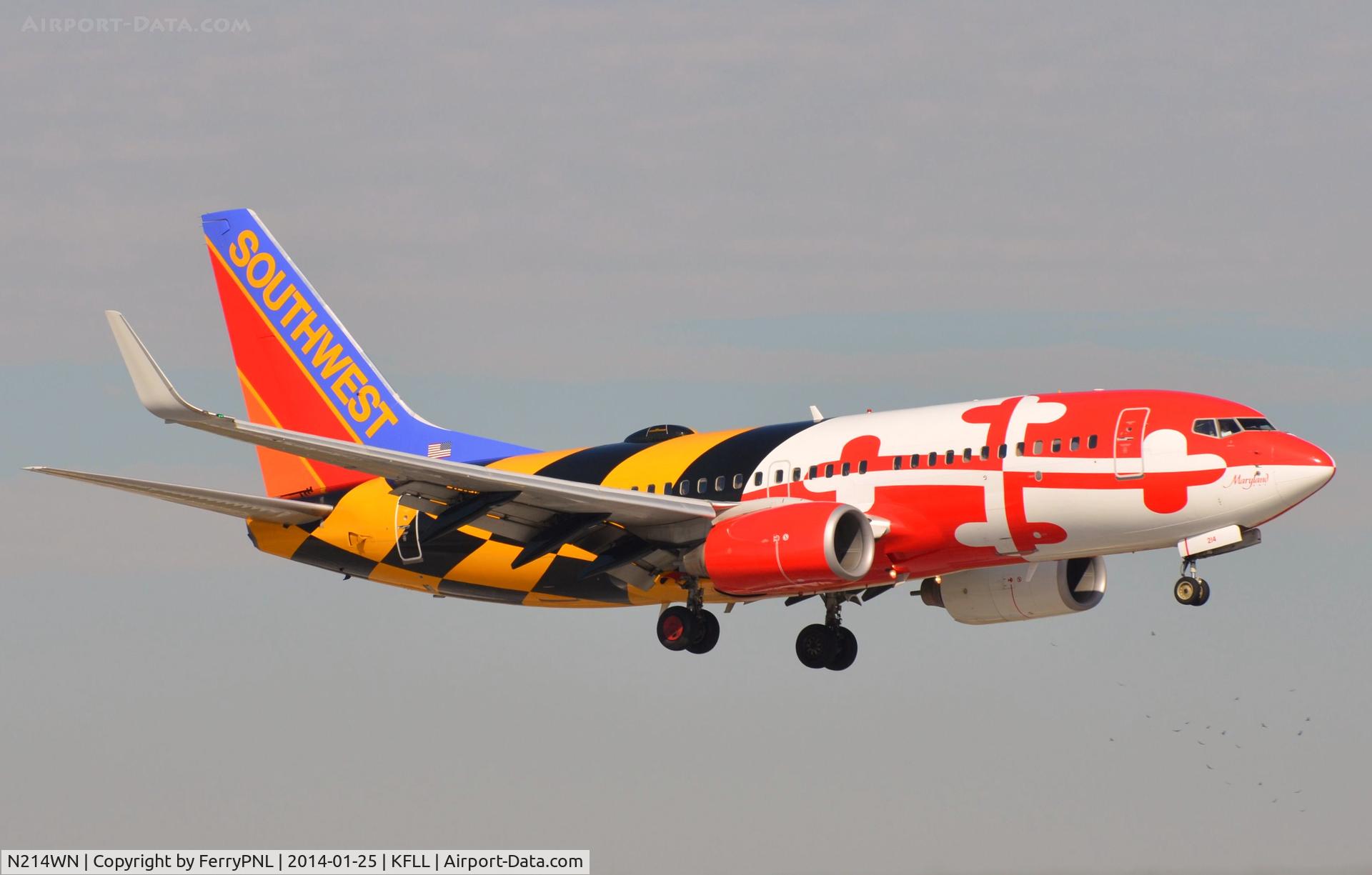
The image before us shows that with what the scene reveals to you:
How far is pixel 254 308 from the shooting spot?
186 ft

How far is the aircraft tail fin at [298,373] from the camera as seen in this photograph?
176 ft

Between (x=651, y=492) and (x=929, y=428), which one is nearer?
(x=929, y=428)

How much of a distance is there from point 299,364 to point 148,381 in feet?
56.7

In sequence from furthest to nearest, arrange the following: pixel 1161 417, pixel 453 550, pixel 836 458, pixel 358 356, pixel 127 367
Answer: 1. pixel 358 356
2. pixel 453 550
3. pixel 836 458
4. pixel 1161 417
5. pixel 127 367

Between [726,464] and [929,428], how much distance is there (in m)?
5.35

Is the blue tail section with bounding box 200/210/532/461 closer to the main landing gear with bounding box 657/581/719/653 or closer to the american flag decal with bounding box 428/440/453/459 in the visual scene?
the american flag decal with bounding box 428/440/453/459

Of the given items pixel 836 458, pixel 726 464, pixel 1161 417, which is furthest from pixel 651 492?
pixel 1161 417

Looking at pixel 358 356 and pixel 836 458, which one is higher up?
pixel 358 356

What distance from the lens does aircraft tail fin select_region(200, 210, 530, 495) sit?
5375 cm

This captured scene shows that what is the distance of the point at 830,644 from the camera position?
50.8 meters

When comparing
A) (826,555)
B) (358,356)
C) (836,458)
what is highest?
(358,356)

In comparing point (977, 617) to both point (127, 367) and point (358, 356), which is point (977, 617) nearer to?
point (358, 356)

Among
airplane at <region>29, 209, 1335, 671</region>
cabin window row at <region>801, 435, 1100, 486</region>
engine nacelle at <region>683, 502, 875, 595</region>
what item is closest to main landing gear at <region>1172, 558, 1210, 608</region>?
airplane at <region>29, 209, 1335, 671</region>

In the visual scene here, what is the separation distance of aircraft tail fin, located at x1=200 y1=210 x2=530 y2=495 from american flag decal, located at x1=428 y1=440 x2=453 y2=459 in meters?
0.03
